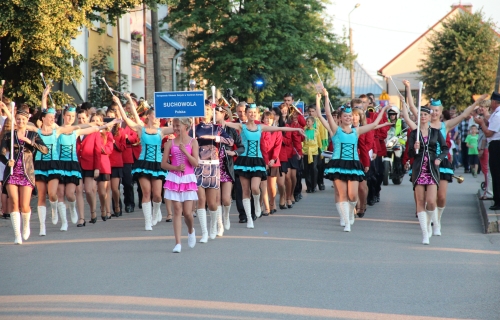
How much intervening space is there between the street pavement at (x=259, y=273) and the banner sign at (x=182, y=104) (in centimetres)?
179

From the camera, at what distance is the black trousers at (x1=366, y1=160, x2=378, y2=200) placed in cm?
1728

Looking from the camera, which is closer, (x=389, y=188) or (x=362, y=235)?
(x=362, y=235)

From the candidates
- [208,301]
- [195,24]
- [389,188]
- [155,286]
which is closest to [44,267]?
[155,286]

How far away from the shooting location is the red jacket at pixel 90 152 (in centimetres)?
1538

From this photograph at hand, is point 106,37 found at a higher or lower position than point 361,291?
higher

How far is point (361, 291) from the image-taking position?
8.35 m

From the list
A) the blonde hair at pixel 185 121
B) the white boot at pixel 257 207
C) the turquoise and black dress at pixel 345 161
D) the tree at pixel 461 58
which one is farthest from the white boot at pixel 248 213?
the tree at pixel 461 58

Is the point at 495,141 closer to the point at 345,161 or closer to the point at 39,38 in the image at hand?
the point at 345,161

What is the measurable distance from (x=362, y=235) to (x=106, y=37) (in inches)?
939

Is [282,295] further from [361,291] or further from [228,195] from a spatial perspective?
[228,195]

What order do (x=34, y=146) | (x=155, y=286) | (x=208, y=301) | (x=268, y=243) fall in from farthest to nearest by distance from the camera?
1. (x=34, y=146)
2. (x=268, y=243)
3. (x=155, y=286)
4. (x=208, y=301)

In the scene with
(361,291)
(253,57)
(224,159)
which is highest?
(253,57)

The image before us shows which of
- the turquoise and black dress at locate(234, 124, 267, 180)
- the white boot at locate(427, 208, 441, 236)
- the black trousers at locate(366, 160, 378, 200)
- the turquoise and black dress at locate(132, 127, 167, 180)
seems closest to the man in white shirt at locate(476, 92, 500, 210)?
the white boot at locate(427, 208, 441, 236)

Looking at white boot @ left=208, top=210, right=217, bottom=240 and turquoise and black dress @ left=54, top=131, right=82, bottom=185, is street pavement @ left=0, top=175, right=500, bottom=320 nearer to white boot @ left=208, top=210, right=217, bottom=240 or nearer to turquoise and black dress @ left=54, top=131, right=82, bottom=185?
white boot @ left=208, top=210, right=217, bottom=240
